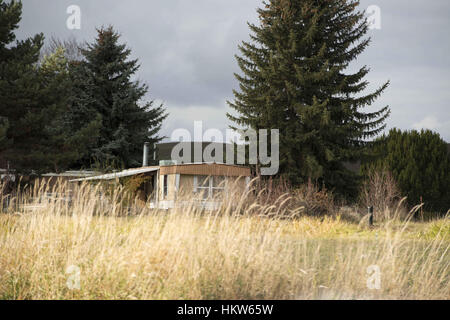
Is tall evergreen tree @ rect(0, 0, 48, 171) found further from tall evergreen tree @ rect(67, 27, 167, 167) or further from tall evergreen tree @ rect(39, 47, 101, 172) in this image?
tall evergreen tree @ rect(67, 27, 167, 167)

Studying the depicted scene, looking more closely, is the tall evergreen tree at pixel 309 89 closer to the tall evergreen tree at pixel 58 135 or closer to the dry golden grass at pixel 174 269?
the tall evergreen tree at pixel 58 135

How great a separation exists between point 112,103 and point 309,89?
14.7m

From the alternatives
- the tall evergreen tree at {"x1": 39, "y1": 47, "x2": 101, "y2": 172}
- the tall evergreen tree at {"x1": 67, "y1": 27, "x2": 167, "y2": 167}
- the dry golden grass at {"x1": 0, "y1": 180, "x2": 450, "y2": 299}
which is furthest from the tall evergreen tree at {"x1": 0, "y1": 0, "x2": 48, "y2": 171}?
the dry golden grass at {"x1": 0, "y1": 180, "x2": 450, "y2": 299}

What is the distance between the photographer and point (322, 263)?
7.25 metres

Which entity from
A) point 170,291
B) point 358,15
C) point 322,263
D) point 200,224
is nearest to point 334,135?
point 358,15

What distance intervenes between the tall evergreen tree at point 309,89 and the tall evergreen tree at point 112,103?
27.4 feet

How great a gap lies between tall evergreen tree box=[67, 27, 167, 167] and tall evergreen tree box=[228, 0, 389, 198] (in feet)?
27.4

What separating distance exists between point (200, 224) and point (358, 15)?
22244mm

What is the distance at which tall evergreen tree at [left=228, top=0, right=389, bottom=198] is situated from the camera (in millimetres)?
22328

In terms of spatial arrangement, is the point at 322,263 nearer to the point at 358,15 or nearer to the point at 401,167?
the point at 401,167

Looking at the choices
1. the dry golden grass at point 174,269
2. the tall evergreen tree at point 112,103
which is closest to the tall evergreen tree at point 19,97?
the tall evergreen tree at point 112,103

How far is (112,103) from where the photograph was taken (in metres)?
30.8

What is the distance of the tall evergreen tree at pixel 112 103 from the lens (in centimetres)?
2908

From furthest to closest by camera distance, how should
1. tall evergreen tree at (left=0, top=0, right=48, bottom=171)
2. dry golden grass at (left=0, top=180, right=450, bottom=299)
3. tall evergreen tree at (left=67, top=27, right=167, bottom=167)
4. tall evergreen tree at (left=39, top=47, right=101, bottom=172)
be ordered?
tall evergreen tree at (left=67, top=27, right=167, bottom=167), tall evergreen tree at (left=39, top=47, right=101, bottom=172), tall evergreen tree at (left=0, top=0, right=48, bottom=171), dry golden grass at (left=0, top=180, right=450, bottom=299)
